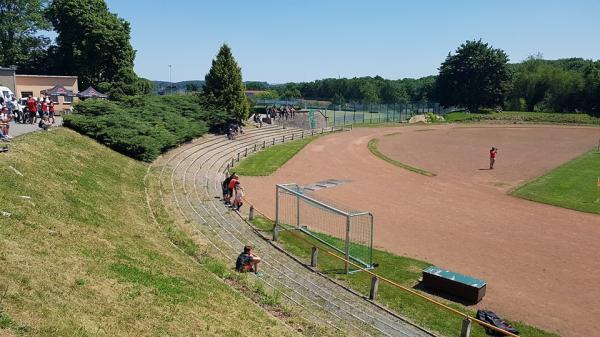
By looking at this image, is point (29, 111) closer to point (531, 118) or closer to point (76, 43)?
point (76, 43)

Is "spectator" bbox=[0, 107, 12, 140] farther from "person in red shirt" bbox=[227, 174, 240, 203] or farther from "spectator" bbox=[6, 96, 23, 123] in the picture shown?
"person in red shirt" bbox=[227, 174, 240, 203]

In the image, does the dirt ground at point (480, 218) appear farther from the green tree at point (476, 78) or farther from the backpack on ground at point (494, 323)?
the green tree at point (476, 78)

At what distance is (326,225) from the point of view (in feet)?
82.1

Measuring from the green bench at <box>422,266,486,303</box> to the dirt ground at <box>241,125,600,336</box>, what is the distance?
0.53 metres

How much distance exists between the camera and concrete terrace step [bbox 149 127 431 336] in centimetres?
1454

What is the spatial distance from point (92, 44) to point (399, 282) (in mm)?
56271

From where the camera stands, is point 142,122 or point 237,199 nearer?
point 237,199

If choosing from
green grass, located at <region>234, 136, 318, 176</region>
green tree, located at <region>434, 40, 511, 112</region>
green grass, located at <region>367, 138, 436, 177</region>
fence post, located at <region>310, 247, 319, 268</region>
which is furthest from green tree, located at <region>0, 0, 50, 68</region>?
green tree, located at <region>434, 40, 511, 112</region>

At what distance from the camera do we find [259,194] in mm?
31641

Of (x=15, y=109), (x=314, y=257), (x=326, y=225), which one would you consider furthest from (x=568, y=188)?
(x=15, y=109)

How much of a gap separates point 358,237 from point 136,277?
1305 cm

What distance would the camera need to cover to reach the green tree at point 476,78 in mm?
103125

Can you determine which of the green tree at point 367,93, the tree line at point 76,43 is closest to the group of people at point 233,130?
the tree line at point 76,43

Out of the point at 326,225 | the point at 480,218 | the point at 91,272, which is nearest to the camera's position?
the point at 91,272
